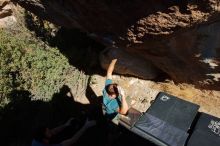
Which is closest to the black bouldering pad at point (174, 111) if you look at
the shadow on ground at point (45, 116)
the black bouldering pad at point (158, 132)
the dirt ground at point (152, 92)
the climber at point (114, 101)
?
the black bouldering pad at point (158, 132)

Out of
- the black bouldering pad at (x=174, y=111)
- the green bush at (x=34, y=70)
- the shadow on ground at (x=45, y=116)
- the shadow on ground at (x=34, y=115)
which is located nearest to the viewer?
the black bouldering pad at (x=174, y=111)

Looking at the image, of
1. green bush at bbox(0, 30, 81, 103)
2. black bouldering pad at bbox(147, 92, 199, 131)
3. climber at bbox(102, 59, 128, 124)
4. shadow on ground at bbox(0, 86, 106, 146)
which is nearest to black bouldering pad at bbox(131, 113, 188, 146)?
black bouldering pad at bbox(147, 92, 199, 131)

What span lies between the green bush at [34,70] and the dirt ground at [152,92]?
489 mm

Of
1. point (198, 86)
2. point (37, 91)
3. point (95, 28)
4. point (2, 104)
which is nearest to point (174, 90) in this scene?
point (198, 86)

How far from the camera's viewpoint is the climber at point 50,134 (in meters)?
4.48

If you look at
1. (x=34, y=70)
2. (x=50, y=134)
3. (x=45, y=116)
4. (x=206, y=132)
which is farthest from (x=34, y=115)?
(x=206, y=132)

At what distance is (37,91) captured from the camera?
20.4 ft

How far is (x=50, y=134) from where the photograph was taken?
470 centimetres

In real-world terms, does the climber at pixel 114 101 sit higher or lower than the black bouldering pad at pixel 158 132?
lower

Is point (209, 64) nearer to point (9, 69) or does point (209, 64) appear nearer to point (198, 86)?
point (198, 86)

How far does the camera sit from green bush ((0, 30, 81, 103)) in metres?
6.22

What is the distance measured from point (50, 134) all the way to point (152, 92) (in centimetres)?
216

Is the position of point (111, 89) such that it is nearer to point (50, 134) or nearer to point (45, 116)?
point (50, 134)

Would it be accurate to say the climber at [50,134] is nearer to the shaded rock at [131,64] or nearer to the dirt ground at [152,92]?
the dirt ground at [152,92]
